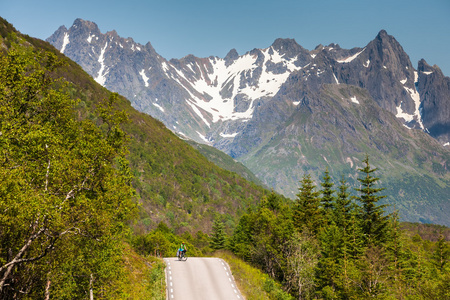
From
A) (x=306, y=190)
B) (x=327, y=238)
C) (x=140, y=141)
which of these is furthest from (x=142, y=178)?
(x=327, y=238)

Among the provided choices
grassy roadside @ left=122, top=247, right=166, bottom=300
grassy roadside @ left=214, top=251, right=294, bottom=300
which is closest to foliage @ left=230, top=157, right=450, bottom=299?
grassy roadside @ left=214, top=251, right=294, bottom=300

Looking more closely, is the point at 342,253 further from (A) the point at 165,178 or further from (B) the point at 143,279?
(A) the point at 165,178

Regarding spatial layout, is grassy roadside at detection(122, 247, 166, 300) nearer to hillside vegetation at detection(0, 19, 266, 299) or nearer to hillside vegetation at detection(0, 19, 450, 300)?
hillside vegetation at detection(0, 19, 450, 300)

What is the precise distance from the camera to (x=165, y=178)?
15700cm

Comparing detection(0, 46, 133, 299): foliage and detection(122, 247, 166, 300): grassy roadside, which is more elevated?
detection(0, 46, 133, 299): foliage

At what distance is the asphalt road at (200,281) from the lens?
2469 centimetres

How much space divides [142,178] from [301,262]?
11866 centimetres

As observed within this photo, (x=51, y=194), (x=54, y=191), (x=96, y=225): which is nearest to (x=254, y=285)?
(x=96, y=225)

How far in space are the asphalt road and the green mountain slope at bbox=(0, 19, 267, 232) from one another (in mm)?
77919

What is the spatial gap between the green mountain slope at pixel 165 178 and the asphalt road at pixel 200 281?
77919 mm

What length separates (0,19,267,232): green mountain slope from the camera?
130 metres

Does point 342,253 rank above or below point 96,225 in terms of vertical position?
Answer: below

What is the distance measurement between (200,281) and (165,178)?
132161 mm

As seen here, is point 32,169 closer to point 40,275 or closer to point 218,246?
point 40,275
